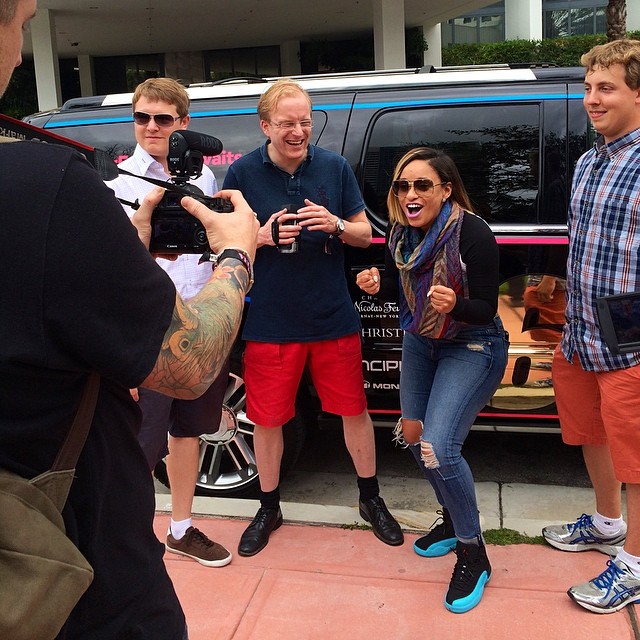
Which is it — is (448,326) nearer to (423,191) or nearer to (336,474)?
(423,191)

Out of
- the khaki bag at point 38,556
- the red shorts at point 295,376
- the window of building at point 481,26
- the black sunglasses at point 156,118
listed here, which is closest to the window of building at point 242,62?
the window of building at point 481,26

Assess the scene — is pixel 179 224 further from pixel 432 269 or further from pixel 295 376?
pixel 295 376

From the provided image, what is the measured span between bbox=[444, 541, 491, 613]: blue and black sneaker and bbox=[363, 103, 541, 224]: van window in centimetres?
150

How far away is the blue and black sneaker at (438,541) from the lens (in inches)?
123

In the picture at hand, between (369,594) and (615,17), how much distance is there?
1175cm

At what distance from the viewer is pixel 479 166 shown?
341 centimetres

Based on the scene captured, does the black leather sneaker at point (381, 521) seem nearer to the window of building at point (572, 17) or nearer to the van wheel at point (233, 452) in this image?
the van wheel at point (233, 452)

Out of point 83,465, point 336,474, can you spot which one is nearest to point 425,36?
point 336,474

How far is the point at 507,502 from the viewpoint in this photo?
3.61 m

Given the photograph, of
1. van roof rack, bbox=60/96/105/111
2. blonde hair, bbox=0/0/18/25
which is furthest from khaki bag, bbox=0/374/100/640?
van roof rack, bbox=60/96/105/111

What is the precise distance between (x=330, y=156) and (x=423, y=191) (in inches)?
22.6

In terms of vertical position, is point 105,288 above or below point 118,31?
below

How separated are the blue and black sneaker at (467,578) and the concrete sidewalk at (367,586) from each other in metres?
0.04

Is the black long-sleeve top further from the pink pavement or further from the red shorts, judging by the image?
the pink pavement
